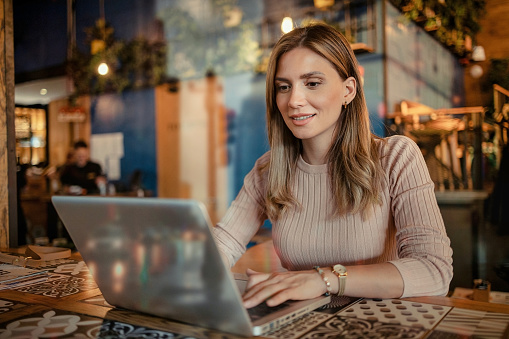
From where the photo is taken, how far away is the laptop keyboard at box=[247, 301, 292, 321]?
873 mm

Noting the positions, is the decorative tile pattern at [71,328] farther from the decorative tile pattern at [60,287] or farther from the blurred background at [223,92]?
the blurred background at [223,92]

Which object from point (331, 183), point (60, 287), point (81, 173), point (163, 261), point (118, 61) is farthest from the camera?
point (118, 61)

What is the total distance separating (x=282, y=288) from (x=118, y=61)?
717 centimetres

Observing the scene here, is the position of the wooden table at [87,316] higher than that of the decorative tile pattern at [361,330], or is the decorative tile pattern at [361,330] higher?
the decorative tile pattern at [361,330]

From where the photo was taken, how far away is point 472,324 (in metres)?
0.87

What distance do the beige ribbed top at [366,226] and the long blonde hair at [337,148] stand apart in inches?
1.3

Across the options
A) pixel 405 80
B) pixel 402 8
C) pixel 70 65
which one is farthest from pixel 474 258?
pixel 70 65

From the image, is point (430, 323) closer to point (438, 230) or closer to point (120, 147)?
point (438, 230)

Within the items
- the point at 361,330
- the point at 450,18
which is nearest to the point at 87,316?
the point at 361,330

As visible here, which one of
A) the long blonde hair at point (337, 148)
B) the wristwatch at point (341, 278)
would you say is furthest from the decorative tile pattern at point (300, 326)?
the long blonde hair at point (337, 148)

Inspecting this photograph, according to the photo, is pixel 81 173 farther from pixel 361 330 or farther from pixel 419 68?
pixel 361 330

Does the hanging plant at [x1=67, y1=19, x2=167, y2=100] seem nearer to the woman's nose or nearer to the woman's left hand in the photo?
the woman's nose

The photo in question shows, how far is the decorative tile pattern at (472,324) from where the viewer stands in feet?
2.67

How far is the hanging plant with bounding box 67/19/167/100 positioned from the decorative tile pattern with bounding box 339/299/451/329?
6634 mm
